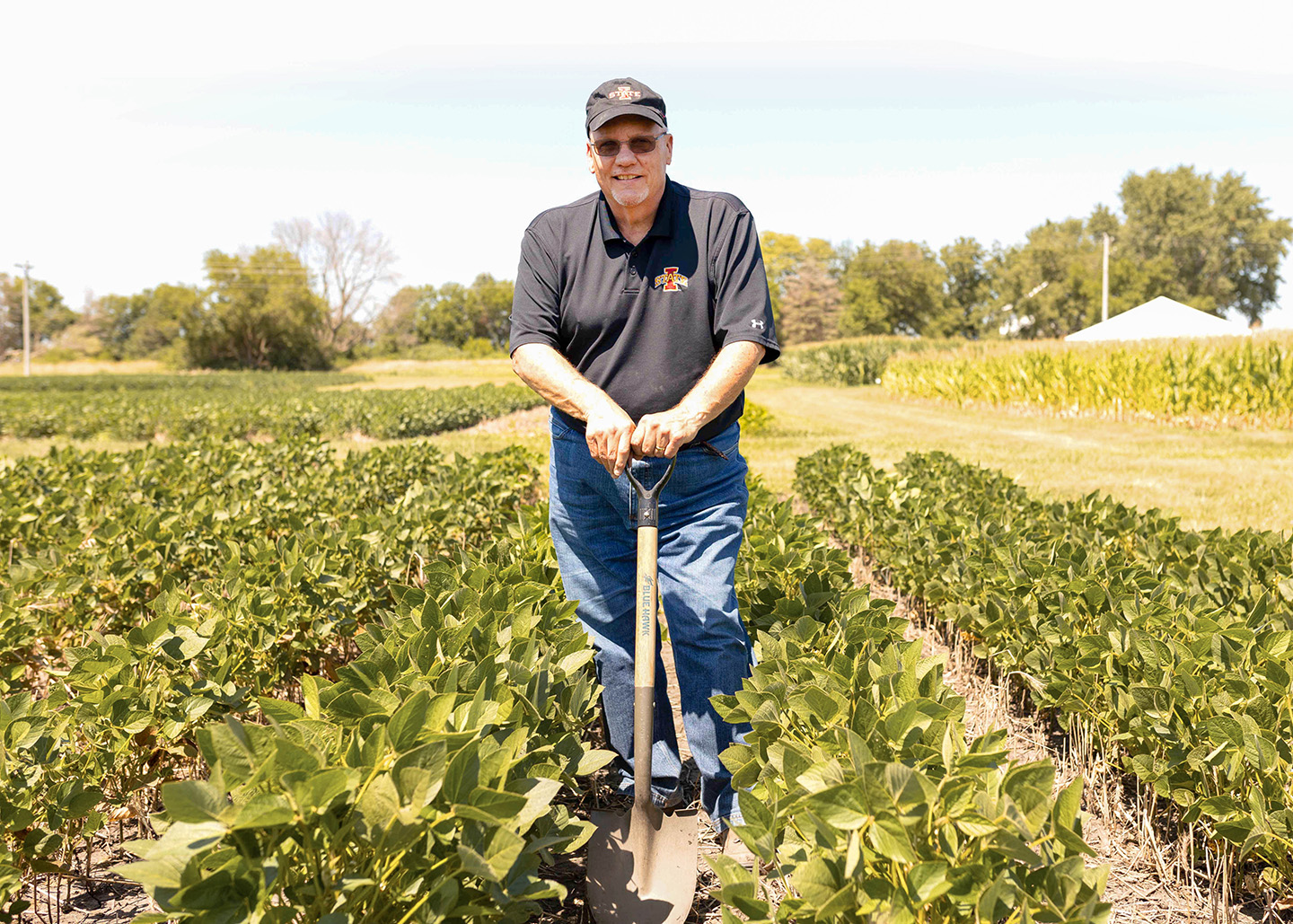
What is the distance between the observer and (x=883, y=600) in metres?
3.26

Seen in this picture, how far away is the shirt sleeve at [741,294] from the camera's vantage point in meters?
2.88

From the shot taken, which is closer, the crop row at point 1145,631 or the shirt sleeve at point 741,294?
the crop row at point 1145,631

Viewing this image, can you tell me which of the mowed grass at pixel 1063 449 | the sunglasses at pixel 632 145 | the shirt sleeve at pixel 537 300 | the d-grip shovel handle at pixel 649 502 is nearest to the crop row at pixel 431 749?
the d-grip shovel handle at pixel 649 502

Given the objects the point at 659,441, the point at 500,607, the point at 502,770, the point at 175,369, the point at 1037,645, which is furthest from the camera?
the point at 175,369

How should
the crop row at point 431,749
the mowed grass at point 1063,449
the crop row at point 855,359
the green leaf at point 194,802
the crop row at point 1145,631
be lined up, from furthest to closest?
the crop row at point 855,359 → the mowed grass at point 1063,449 → the crop row at point 1145,631 → the crop row at point 431,749 → the green leaf at point 194,802

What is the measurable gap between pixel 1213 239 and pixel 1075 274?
40.8 ft

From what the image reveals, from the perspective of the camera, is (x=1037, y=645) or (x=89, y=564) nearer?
(x=1037, y=645)

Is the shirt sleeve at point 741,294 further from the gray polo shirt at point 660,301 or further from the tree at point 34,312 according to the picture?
the tree at point 34,312

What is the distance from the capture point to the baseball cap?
2.76 meters

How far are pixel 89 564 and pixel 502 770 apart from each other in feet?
11.4

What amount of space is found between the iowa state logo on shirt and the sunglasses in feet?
1.27

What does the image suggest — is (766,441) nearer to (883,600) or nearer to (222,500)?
(222,500)

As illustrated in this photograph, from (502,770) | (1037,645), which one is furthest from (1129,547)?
(502,770)

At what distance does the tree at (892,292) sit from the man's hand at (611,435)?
7586 centimetres
